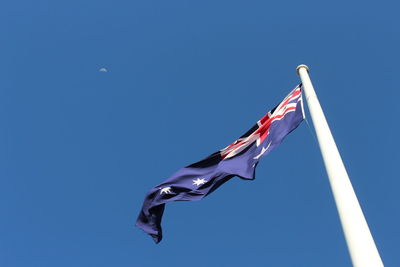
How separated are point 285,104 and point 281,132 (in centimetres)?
119

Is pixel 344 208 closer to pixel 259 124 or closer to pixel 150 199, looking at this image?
pixel 259 124

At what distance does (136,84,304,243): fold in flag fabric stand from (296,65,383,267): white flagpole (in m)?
1.39

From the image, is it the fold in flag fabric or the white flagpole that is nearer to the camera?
the white flagpole

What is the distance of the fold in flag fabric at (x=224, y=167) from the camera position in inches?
331

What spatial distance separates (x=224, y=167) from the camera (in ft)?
29.5

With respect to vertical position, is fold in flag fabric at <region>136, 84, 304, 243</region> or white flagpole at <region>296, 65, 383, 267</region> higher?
fold in flag fabric at <region>136, 84, 304, 243</region>

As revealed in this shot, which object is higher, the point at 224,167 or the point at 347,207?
the point at 224,167

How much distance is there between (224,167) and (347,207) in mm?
3872

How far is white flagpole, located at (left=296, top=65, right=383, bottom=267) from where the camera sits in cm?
479

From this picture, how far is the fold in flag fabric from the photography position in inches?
331

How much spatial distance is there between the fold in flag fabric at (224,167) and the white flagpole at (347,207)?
139cm

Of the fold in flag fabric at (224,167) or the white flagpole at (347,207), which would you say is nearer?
the white flagpole at (347,207)

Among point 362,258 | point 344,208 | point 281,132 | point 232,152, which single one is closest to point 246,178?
point 281,132

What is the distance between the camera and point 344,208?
540 centimetres
